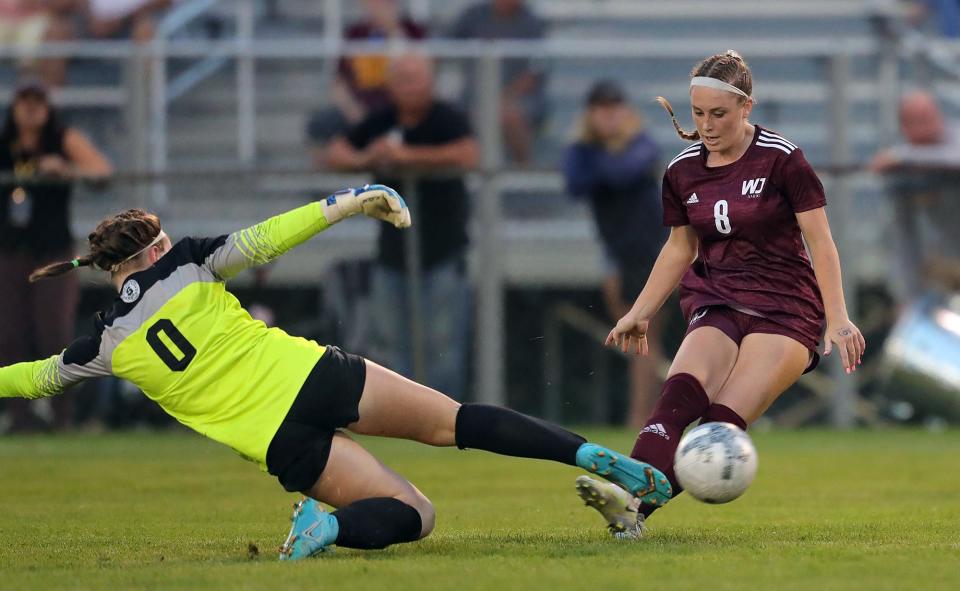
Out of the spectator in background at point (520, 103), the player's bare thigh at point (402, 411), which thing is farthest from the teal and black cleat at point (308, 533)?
the spectator in background at point (520, 103)

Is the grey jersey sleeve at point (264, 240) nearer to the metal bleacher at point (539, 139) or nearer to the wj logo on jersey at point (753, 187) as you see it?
the wj logo on jersey at point (753, 187)

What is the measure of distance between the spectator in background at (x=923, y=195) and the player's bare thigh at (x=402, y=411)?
358 inches

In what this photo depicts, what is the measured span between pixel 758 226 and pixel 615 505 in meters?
1.29

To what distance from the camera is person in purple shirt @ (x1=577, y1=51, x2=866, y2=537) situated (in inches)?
246

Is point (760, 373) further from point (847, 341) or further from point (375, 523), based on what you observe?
point (375, 523)

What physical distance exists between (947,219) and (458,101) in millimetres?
4622

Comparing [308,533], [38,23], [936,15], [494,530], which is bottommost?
[494,530]

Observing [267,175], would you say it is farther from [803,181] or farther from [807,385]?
[803,181]

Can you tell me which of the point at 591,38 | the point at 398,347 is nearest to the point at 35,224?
the point at 398,347

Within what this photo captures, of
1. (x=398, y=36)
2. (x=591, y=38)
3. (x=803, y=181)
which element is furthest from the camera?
(x=591, y=38)

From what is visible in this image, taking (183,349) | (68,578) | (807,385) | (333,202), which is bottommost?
(807,385)

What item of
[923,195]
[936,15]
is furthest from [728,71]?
[936,15]

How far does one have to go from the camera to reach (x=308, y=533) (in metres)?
5.73

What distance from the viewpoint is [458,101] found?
1421 cm
